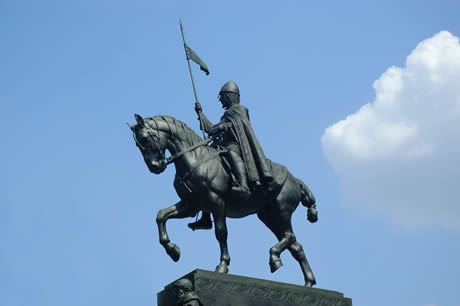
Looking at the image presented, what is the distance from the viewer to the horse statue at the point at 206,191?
56.7 feet

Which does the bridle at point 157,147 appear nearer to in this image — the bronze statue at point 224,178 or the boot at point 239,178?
the bronze statue at point 224,178

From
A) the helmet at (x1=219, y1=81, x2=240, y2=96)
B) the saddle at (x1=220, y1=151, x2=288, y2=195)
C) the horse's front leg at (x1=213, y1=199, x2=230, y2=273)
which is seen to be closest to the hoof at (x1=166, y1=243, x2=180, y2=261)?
the horse's front leg at (x1=213, y1=199, x2=230, y2=273)

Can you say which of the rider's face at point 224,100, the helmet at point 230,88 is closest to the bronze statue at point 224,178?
the rider's face at point 224,100

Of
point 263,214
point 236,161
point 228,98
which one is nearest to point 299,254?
point 263,214

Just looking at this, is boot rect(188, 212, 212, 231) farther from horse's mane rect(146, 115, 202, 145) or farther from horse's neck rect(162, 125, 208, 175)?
horse's mane rect(146, 115, 202, 145)

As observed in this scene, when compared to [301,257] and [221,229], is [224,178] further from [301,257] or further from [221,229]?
[301,257]

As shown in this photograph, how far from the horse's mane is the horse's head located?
0.89 feet

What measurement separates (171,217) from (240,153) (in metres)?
2.02

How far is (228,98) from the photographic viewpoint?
19.1 metres

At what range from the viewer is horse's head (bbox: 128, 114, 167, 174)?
57.4ft

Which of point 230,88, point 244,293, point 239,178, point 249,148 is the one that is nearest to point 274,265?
point 244,293

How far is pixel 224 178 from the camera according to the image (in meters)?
17.7

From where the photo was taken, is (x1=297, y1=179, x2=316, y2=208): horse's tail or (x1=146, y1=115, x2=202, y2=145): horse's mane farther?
(x1=297, y1=179, x2=316, y2=208): horse's tail

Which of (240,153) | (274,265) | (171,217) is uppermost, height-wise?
(240,153)
